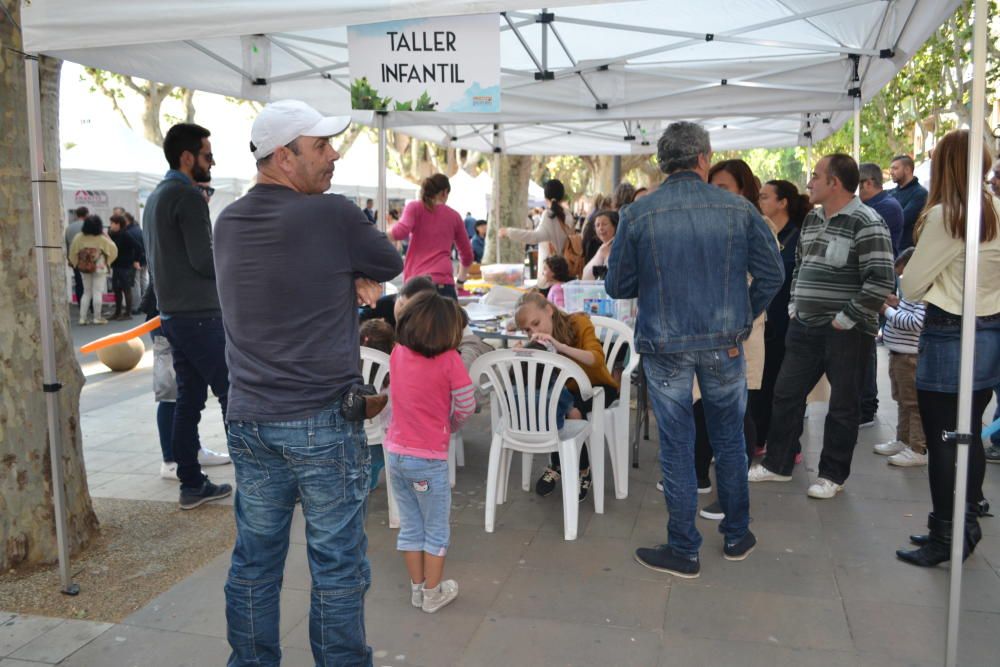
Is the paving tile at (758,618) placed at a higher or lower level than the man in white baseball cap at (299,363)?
lower

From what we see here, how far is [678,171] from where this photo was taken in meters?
3.46

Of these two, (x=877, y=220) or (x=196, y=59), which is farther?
(x=196, y=59)

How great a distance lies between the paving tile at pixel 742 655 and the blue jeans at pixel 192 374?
2.59 meters

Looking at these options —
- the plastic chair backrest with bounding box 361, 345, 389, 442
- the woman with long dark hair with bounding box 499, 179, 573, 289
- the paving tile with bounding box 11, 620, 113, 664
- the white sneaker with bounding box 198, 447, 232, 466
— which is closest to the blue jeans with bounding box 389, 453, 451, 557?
the plastic chair backrest with bounding box 361, 345, 389, 442

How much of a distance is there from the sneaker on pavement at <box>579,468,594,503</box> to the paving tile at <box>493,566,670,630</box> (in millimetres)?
974

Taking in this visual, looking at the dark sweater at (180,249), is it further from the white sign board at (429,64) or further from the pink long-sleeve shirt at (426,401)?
the pink long-sleeve shirt at (426,401)

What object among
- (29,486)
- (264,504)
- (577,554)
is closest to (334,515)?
(264,504)

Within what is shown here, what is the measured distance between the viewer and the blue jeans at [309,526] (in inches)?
94.0

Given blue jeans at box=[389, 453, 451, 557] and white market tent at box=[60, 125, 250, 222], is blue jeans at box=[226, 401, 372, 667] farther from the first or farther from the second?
white market tent at box=[60, 125, 250, 222]

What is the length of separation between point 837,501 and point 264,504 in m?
3.35

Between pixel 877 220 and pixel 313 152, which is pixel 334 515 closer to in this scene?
pixel 313 152

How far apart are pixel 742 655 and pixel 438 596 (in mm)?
1189

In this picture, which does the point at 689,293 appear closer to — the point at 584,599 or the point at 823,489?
the point at 584,599

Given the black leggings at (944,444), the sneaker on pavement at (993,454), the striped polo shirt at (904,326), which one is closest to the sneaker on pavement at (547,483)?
the black leggings at (944,444)
